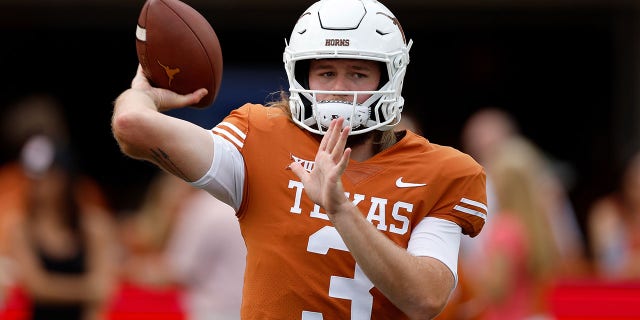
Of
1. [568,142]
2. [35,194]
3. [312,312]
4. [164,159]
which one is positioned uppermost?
[164,159]

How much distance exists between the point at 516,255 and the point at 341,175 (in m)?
3.67

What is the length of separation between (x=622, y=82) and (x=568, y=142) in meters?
1.46

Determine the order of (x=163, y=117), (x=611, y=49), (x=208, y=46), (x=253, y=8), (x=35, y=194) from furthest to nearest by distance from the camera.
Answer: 1. (x=611, y=49)
2. (x=253, y=8)
3. (x=35, y=194)
4. (x=208, y=46)
5. (x=163, y=117)

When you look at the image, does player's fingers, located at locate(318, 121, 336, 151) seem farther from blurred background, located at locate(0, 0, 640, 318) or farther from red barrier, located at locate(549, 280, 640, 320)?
blurred background, located at locate(0, 0, 640, 318)

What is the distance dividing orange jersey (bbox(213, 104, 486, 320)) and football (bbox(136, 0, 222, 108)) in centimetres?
18

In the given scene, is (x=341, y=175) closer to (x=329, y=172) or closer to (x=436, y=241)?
(x=329, y=172)

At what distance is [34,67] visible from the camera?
591 inches

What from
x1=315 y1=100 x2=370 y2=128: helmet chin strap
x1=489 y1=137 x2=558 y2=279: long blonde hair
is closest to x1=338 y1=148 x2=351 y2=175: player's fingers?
x1=315 y1=100 x2=370 y2=128: helmet chin strap

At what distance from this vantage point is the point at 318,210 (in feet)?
11.9

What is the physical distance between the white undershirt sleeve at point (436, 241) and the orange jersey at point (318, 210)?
0.03 metres

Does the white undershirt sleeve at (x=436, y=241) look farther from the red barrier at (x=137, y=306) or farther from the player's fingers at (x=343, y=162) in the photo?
Result: the red barrier at (x=137, y=306)

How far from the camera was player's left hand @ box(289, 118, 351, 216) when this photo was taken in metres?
3.30

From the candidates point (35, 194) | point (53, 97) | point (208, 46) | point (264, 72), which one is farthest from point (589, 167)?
point (208, 46)

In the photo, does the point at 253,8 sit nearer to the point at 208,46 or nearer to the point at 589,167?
the point at 589,167
